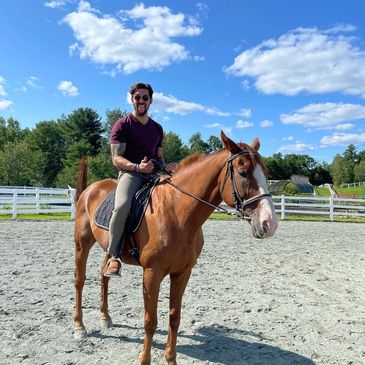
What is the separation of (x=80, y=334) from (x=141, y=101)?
2.86 m

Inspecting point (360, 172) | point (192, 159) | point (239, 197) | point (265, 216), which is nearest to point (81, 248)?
point (192, 159)

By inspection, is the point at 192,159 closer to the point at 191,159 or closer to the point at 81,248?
the point at 191,159

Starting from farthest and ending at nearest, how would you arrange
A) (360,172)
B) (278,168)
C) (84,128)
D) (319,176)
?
(319,176), (278,168), (360,172), (84,128)

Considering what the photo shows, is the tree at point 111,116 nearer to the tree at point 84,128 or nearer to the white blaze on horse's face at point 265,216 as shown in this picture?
the tree at point 84,128

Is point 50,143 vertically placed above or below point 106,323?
above

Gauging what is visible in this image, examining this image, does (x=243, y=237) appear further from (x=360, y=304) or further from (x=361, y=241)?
(x=360, y=304)

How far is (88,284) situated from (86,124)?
56.8m

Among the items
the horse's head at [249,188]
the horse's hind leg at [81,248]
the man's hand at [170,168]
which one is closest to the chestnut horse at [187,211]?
the horse's head at [249,188]

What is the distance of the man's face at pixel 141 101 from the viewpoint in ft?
13.1

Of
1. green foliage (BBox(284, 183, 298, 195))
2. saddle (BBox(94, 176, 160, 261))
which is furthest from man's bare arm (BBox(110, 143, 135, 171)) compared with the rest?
green foliage (BBox(284, 183, 298, 195))

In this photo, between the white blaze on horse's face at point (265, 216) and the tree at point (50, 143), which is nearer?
the white blaze on horse's face at point (265, 216)

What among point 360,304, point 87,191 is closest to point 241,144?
point 87,191

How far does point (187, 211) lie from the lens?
11.4 feet

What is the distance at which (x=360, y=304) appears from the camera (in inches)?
218
